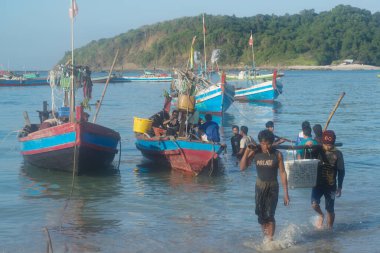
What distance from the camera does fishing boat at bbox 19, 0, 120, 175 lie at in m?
13.9

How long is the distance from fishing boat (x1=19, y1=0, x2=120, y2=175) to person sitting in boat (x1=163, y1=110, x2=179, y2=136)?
4.25 ft

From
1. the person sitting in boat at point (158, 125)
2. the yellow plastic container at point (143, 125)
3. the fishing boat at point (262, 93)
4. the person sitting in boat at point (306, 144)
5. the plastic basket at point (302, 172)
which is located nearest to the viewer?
the plastic basket at point (302, 172)

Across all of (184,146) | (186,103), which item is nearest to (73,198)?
(184,146)

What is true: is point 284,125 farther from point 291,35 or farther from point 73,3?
point 291,35

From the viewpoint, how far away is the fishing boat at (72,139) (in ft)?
45.5

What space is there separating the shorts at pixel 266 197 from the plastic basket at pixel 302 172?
68 centimetres

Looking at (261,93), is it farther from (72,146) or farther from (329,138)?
(329,138)

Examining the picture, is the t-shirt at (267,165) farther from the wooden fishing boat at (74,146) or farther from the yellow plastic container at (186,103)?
the yellow plastic container at (186,103)

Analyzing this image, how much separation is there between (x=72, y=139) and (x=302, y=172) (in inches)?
270

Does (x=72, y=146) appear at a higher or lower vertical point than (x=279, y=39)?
lower

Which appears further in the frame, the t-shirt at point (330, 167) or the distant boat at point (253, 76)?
the distant boat at point (253, 76)

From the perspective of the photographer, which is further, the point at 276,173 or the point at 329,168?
the point at 329,168

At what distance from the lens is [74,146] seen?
13.9 meters

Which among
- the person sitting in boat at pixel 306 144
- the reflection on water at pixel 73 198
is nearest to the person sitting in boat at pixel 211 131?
the reflection on water at pixel 73 198
